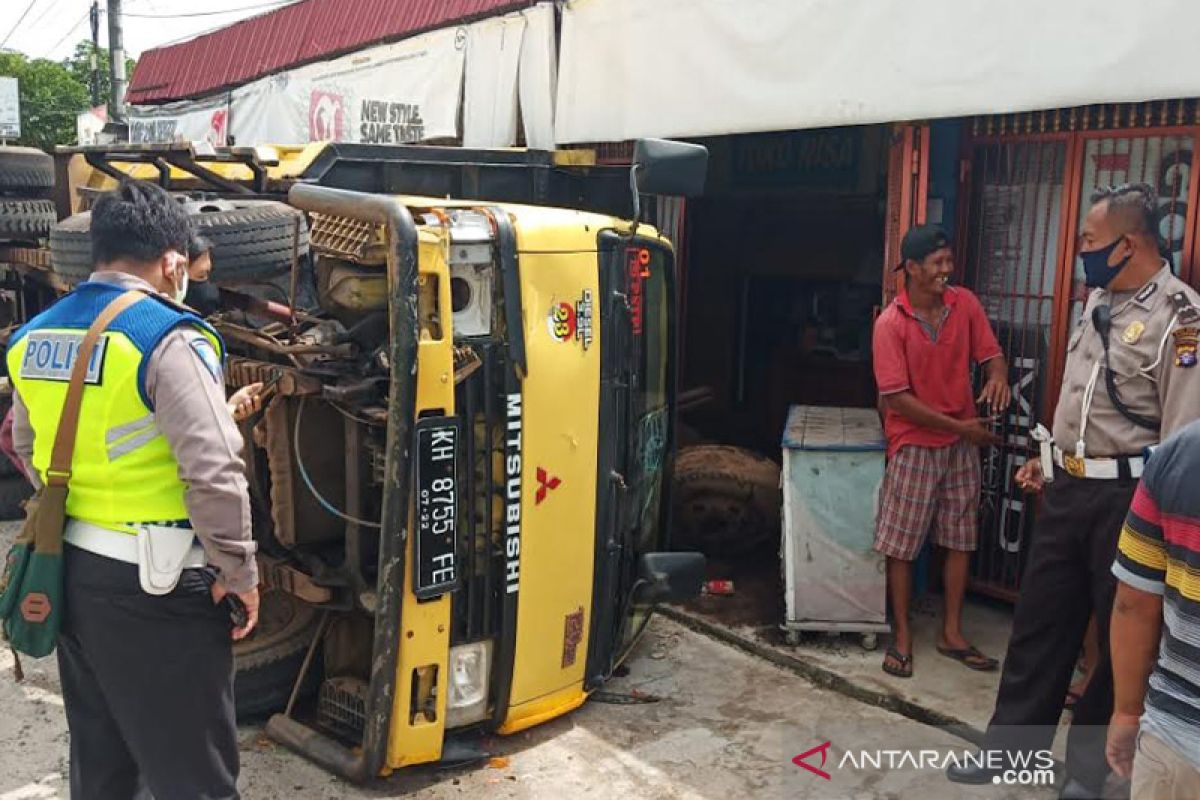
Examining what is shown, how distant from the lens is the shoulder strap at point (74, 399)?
257 cm

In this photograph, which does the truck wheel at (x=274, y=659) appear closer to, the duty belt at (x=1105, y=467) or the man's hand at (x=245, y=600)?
the man's hand at (x=245, y=600)

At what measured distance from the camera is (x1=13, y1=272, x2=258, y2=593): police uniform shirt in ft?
8.41

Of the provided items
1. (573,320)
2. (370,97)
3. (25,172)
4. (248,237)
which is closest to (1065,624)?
(573,320)

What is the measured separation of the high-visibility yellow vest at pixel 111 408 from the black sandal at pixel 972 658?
3.44 meters

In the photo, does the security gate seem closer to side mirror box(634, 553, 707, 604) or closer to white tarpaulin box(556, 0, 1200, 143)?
white tarpaulin box(556, 0, 1200, 143)

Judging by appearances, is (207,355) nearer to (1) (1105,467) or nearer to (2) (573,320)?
(2) (573,320)

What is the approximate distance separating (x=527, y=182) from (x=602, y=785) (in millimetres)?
3333

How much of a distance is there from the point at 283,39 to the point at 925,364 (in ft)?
30.5

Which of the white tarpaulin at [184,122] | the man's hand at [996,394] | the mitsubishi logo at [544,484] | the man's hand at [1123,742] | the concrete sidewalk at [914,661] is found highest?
the white tarpaulin at [184,122]

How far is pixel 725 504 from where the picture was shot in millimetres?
5906

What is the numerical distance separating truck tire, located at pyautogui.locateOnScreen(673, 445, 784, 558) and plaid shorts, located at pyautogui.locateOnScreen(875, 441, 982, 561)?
123 centimetres

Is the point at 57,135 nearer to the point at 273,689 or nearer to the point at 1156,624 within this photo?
the point at 273,689

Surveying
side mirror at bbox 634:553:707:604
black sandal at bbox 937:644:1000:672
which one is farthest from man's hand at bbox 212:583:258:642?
black sandal at bbox 937:644:1000:672

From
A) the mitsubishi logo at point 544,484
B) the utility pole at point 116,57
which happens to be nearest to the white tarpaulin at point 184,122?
the utility pole at point 116,57
